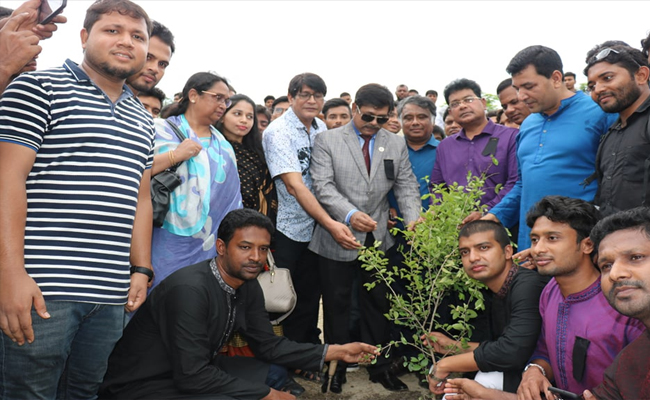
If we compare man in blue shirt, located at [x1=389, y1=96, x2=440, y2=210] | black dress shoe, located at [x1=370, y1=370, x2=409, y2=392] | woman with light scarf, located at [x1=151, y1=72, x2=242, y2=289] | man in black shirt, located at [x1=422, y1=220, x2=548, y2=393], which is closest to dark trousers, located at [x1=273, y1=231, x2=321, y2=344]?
black dress shoe, located at [x1=370, y1=370, x2=409, y2=392]

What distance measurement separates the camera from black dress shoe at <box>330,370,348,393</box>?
4.26 metres

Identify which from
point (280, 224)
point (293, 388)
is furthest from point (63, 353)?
point (280, 224)

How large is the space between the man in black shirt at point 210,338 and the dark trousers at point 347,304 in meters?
0.89

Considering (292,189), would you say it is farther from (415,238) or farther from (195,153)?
(415,238)

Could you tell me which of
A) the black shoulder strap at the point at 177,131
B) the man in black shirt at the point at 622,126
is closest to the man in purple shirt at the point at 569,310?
the man in black shirt at the point at 622,126

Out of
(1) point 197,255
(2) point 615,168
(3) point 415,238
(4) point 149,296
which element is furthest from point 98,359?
(2) point 615,168

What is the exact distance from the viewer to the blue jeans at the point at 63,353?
2.24m

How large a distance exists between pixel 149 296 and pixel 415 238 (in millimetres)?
1829

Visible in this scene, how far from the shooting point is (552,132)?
11.9ft

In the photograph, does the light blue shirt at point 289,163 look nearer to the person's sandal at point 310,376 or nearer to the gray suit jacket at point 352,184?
the gray suit jacket at point 352,184

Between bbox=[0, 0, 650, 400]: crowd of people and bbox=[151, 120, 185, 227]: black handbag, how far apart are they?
0.30 ft

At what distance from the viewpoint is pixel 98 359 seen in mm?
2580

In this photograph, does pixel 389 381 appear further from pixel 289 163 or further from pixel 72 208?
pixel 72 208

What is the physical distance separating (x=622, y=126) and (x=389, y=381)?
8.86 ft
